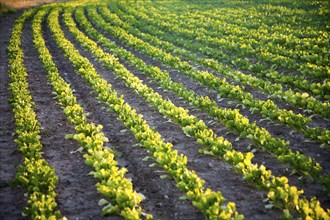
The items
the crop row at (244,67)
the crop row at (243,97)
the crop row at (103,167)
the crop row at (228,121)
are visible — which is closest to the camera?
the crop row at (103,167)

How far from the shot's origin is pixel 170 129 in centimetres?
752

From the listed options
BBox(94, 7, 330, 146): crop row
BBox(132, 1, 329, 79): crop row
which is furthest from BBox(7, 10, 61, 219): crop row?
BBox(132, 1, 329, 79): crop row

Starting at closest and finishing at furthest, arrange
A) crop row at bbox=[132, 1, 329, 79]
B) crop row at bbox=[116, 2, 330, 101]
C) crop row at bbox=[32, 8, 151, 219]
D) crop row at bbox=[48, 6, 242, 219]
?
crop row at bbox=[48, 6, 242, 219] → crop row at bbox=[32, 8, 151, 219] → crop row at bbox=[116, 2, 330, 101] → crop row at bbox=[132, 1, 329, 79]

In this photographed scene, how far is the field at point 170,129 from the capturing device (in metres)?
4.88

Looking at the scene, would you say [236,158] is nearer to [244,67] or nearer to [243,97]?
[243,97]

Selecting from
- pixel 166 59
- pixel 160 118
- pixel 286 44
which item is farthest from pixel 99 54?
pixel 286 44

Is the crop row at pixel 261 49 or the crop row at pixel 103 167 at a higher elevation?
the crop row at pixel 261 49

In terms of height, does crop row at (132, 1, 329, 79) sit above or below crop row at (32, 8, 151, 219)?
above

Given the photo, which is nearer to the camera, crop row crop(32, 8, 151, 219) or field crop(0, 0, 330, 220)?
crop row crop(32, 8, 151, 219)

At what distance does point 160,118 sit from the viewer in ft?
26.7

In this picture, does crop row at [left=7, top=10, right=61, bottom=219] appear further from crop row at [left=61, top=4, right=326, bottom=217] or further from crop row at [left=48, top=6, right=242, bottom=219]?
crop row at [left=61, top=4, right=326, bottom=217]

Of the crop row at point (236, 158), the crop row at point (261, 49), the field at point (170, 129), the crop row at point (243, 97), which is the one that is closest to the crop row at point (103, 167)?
the field at point (170, 129)

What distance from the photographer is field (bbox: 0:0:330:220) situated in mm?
4879

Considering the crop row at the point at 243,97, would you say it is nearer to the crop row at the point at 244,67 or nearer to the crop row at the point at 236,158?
the crop row at the point at 244,67
